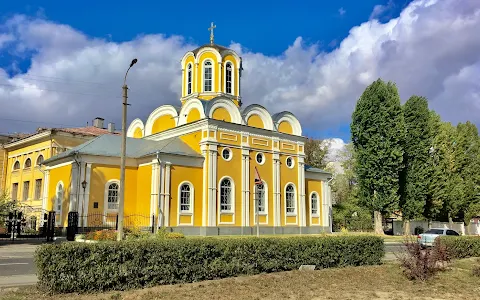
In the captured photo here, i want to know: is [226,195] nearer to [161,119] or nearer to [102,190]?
[102,190]

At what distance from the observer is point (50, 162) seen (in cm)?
2889

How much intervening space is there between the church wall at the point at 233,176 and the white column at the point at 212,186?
40 centimetres

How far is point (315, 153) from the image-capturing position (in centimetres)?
5300

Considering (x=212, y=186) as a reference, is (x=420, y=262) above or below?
below

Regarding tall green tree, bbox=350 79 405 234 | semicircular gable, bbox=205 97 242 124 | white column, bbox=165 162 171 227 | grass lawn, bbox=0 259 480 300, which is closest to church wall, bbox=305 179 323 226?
tall green tree, bbox=350 79 405 234

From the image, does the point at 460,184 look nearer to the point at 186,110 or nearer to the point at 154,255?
the point at 186,110

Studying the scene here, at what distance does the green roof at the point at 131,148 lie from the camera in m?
26.8

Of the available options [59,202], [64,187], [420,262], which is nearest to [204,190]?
[64,187]

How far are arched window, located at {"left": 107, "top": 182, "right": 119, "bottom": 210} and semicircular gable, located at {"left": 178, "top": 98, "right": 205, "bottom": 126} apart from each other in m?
7.06

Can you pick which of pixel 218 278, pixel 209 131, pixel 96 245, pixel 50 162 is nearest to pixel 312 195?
pixel 209 131

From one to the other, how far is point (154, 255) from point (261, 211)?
70.7 feet

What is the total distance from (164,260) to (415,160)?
3040 centimetres

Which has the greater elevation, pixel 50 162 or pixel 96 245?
pixel 50 162

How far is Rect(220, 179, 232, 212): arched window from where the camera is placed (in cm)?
2895
